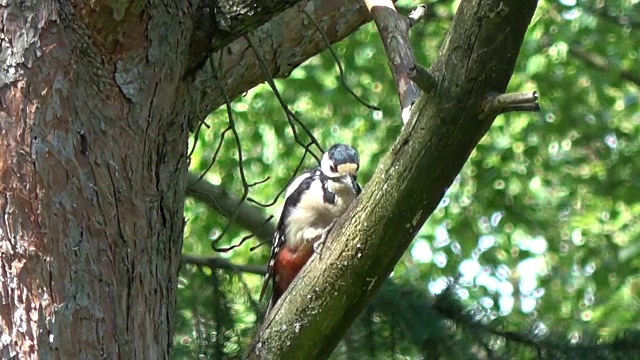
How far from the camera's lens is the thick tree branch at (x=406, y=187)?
6.51 feet

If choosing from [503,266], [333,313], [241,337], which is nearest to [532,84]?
[503,266]

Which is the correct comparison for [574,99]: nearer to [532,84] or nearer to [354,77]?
[532,84]

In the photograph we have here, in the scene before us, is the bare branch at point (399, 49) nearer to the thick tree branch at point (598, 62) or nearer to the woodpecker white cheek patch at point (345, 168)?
the woodpecker white cheek patch at point (345, 168)

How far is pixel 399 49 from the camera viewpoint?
2.58 m

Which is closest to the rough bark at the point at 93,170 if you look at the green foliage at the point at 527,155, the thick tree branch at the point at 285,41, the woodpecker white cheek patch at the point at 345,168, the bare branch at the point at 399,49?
the bare branch at the point at 399,49

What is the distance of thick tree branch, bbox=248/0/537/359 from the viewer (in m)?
1.99

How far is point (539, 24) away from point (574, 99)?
2.05 ft

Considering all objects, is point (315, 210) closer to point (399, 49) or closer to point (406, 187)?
point (399, 49)

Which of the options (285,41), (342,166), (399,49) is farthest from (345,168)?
(399,49)

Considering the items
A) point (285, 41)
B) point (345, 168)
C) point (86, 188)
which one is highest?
point (285, 41)

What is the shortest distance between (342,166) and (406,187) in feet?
5.91

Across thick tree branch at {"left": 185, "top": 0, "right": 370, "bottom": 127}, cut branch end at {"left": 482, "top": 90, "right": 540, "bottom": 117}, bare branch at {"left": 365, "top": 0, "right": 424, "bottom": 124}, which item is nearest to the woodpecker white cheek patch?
thick tree branch at {"left": 185, "top": 0, "right": 370, "bottom": 127}

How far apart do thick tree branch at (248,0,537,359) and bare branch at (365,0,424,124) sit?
36 centimetres

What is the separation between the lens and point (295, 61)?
344 centimetres
